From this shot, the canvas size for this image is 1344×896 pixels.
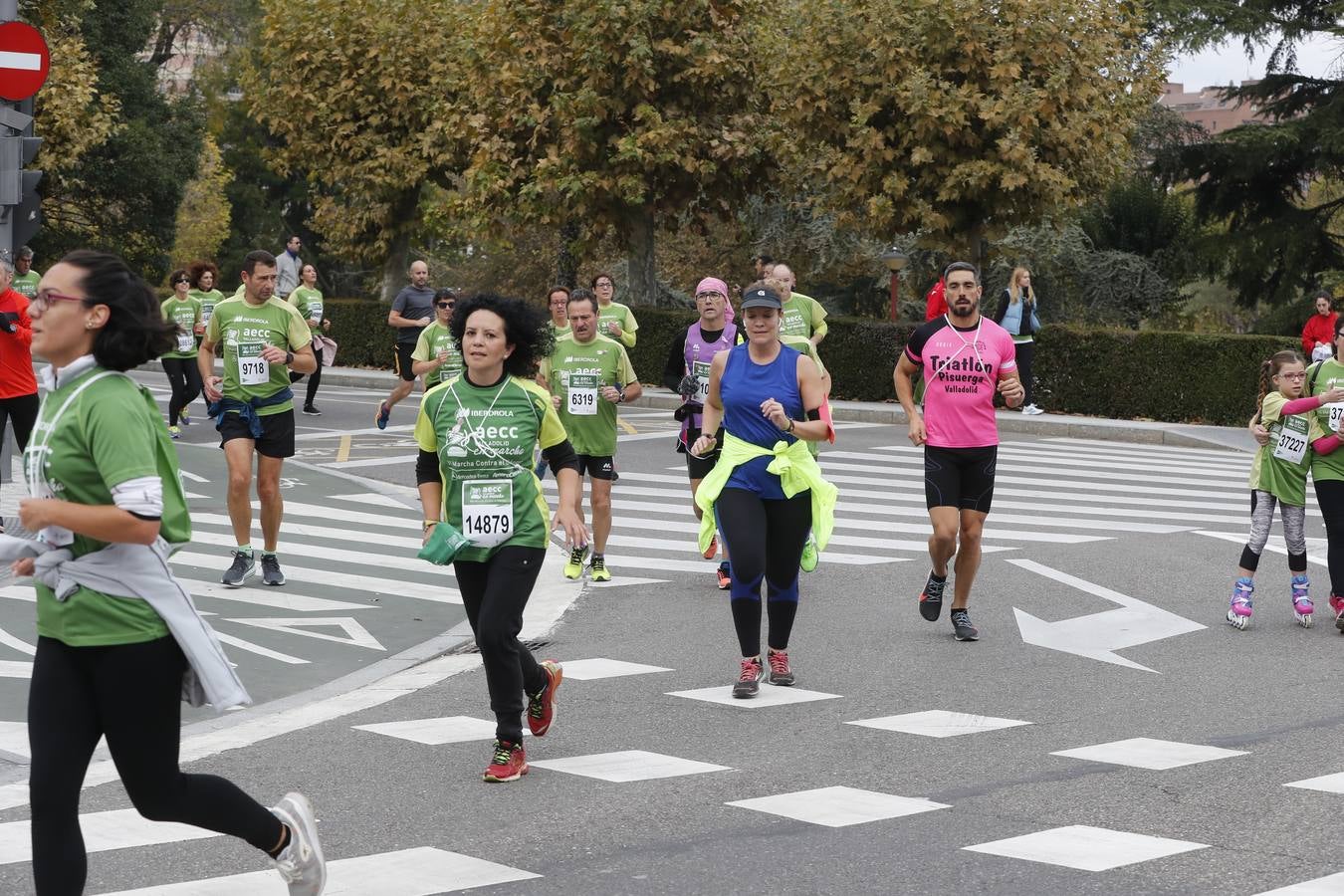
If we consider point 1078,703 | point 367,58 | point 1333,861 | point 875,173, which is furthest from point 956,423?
point 367,58

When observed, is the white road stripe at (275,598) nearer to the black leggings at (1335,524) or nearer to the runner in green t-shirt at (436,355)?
the runner in green t-shirt at (436,355)

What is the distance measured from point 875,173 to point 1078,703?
2028cm

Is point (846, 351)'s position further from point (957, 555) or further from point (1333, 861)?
point (1333, 861)

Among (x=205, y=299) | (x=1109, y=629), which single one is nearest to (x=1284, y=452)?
(x=1109, y=629)

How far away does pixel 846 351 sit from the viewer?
92.9ft

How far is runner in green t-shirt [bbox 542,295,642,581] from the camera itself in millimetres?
11820

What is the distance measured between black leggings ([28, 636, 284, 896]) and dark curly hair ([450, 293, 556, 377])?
2.57 meters

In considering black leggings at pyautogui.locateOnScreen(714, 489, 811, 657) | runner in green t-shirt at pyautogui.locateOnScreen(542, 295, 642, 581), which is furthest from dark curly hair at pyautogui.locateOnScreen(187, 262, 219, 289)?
black leggings at pyautogui.locateOnScreen(714, 489, 811, 657)

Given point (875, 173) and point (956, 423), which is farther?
point (875, 173)

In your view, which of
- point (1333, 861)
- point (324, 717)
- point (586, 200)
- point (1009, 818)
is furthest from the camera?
point (586, 200)

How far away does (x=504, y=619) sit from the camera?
6.58 metres

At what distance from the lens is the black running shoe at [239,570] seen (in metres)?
11.1

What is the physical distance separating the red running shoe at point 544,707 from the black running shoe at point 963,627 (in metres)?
3.26

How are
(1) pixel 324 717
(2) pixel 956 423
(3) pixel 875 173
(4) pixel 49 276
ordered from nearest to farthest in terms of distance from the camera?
1. (4) pixel 49 276
2. (1) pixel 324 717
3. (2) pixel 956 423
4. (3) pixel 875 173
